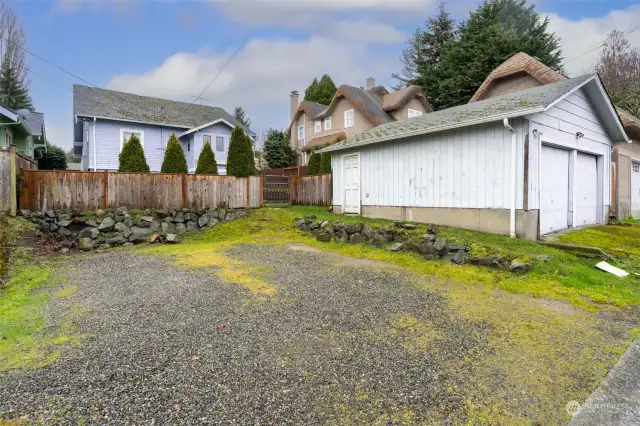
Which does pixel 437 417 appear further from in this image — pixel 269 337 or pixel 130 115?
pixel 130 115

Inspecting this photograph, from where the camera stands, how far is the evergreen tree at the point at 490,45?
24578 millimetres

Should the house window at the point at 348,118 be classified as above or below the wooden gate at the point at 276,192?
above

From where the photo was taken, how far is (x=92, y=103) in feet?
70.3

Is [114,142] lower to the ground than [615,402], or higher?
higher

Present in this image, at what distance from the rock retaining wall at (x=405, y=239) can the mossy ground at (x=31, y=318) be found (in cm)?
589

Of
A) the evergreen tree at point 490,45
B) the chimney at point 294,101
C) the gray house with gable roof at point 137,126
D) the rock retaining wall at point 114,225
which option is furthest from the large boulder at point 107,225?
the chimney at point 294,101

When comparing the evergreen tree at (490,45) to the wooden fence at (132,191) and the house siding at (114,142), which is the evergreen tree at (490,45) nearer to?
the wooden fence at (132,191)

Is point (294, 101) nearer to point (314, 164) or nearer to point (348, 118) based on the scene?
point (348, 118)

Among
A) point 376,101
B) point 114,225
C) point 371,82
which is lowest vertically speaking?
point 114,225

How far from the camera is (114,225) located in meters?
10.2

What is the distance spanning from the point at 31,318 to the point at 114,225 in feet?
22.3

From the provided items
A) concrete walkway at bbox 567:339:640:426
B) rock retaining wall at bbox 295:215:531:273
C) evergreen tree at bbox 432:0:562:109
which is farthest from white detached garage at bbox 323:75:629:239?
evergreen tree at bbox 432:0:562:109

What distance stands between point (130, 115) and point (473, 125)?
69.2 ft

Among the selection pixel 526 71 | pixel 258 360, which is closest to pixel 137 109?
pixel 526 71
